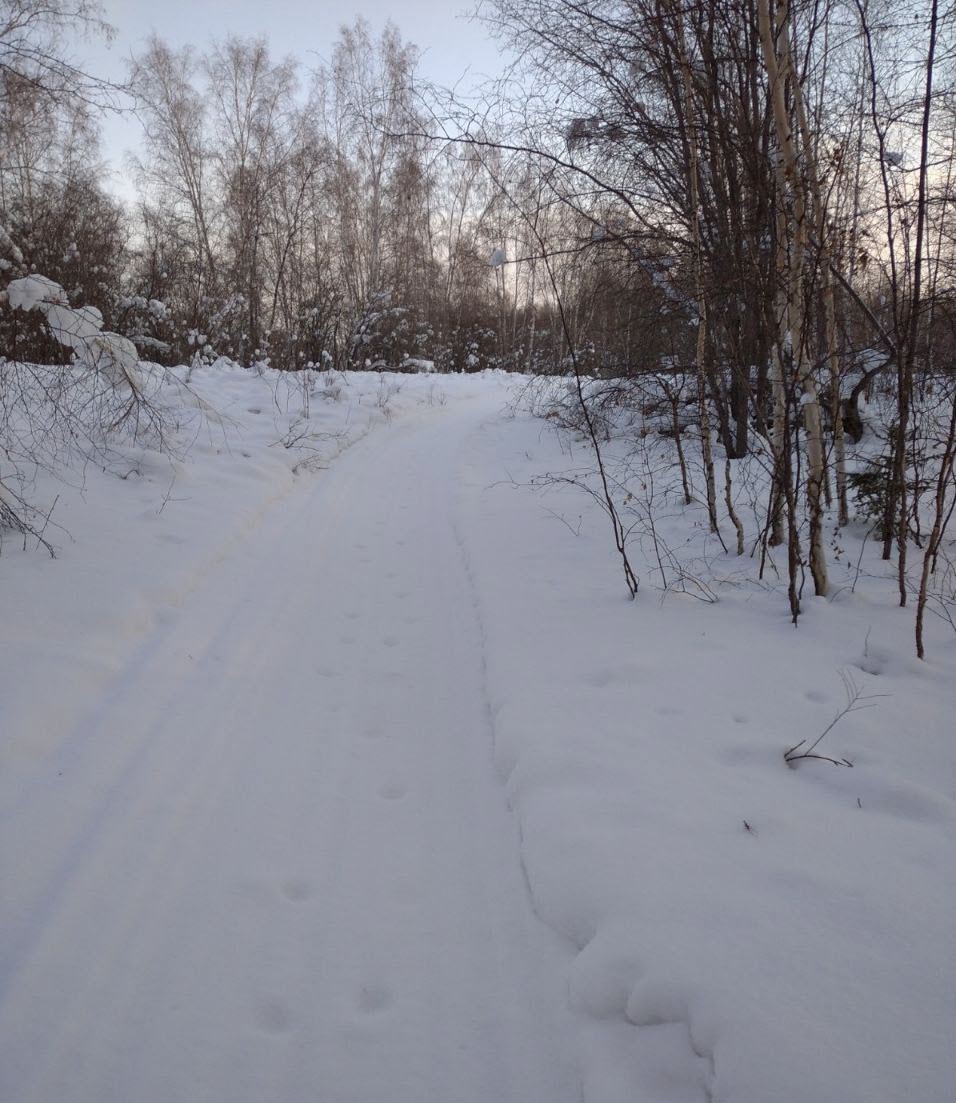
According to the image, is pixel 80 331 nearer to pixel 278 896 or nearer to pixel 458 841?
pixel 278 896

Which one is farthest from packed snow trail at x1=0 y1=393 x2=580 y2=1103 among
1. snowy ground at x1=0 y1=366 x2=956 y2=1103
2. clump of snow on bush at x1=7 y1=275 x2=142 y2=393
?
clump of snow on bush at x1=7 y1=275 x2=142 y2=393

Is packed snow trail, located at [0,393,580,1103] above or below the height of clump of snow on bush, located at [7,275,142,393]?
below

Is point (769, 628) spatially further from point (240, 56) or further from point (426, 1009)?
point (240, 56)

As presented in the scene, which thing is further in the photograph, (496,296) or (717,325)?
(496,296)

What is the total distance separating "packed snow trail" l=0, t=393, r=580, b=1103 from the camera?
4.98 feet

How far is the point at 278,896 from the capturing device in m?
1.95

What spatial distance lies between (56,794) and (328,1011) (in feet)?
4.33

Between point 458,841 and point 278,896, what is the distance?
0.59m

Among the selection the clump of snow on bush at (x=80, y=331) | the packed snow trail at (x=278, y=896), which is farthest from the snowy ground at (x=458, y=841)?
the clump of snow on bush at (x=80, y=331)

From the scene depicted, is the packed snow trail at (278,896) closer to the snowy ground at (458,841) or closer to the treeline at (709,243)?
the snowy ground at (458,841)

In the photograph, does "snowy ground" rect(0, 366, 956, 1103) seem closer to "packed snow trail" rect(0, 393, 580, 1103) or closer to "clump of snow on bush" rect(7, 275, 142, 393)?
"packed snow trail" rect(0, 393, 580, 1103)

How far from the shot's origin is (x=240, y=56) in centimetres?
1836

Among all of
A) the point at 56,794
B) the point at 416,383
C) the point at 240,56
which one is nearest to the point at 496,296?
the point at 240,56

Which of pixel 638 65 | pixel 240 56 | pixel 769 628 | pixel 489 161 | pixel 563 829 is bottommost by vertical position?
pixel 563 829
